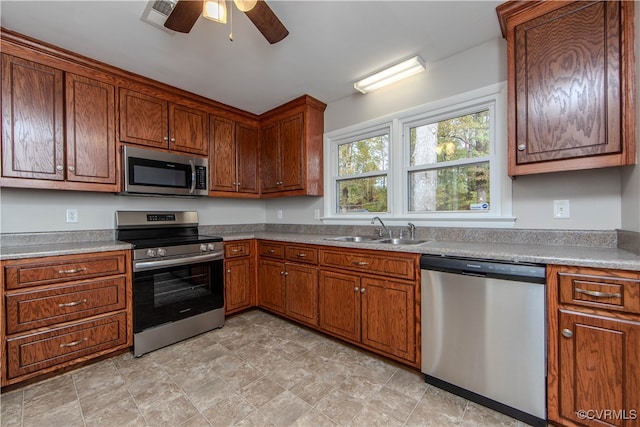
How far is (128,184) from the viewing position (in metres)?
2.38

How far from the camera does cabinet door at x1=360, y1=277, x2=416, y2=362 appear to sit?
188 centimetres

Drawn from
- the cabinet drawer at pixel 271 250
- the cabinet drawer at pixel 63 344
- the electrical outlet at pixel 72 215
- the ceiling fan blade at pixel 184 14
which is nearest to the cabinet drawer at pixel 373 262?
the cabinet drawer at pixel 271 250

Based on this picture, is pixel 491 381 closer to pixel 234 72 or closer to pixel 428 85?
pixel 428 85


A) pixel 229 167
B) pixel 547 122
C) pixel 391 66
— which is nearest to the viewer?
pixel 547 122

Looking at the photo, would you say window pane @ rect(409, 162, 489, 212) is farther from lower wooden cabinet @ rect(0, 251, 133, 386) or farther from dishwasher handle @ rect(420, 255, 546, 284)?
lower wooden cabinet @ rect(0, 251, 133, 386)

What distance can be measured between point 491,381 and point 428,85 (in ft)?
7.36

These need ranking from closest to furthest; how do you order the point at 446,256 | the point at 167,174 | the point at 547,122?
the point at 547,122 → the point at 446,256 → the point at 167,174

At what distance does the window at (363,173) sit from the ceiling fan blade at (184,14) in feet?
6.03

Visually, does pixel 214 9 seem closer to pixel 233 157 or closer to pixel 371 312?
pixel 233 157

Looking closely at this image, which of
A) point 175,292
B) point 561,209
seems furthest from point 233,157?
point 561,209

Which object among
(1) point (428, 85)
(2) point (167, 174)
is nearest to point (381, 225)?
(1) point (428, 85)

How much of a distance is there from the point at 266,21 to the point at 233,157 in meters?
1.94

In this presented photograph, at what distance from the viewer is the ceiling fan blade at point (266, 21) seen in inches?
55.5

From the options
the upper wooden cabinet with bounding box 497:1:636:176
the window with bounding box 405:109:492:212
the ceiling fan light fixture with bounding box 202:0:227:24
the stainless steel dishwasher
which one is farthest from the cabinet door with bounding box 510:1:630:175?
the ceiling fan light fixture with bounding box 202:0:227:24
